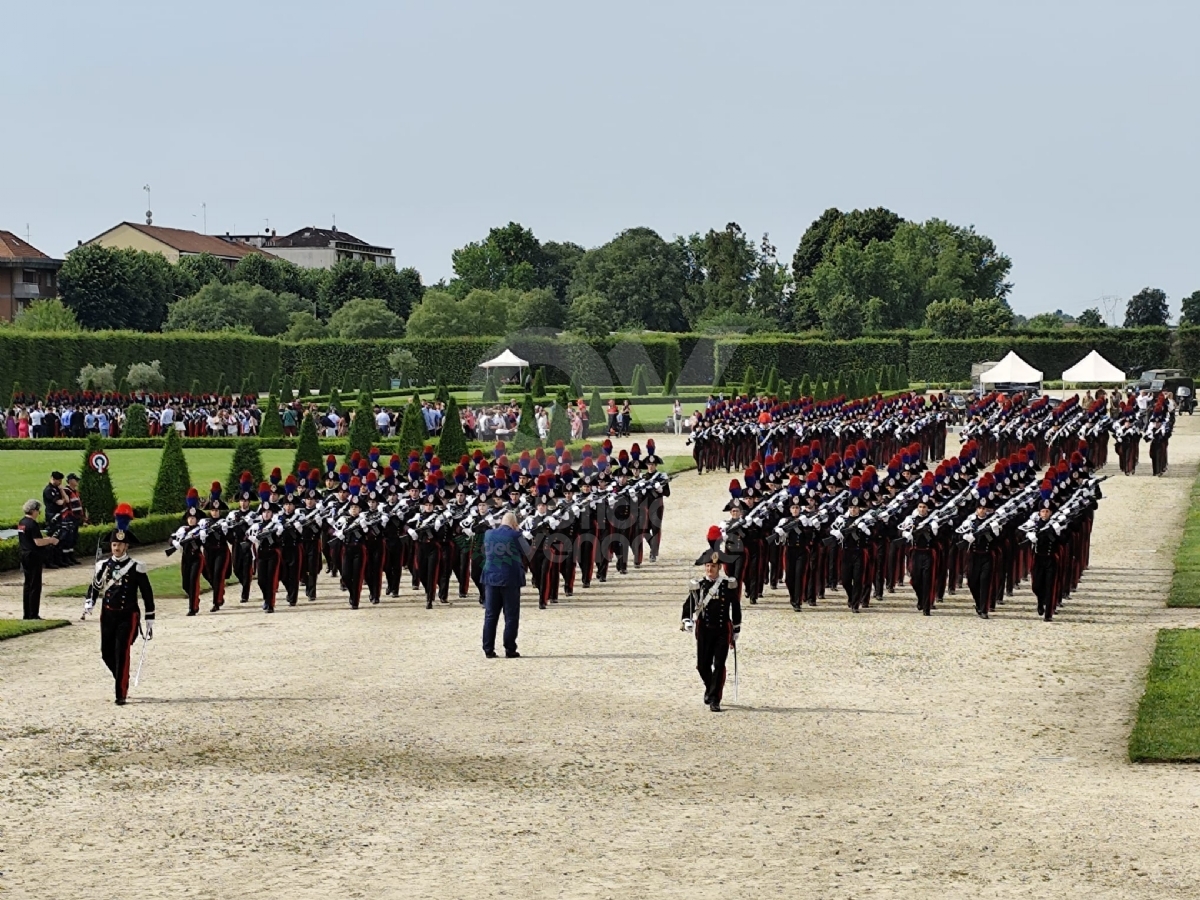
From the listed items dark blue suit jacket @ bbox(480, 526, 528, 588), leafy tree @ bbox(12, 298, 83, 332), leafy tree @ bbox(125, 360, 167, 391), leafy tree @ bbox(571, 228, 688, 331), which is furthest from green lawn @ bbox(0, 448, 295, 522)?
leafy tree @ bbox(571, 228, 688, 331)

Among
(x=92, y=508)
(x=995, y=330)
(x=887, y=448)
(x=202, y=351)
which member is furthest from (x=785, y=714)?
(x=995, y=330)

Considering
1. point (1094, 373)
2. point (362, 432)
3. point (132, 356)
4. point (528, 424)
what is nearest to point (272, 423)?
point (528, 424)

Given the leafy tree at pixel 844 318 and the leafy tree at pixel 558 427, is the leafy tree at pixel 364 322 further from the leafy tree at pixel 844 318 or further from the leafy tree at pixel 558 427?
the leafy tree at pixel 558 427

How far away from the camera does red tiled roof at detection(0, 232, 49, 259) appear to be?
120 meters

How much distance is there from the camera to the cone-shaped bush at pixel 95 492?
1252 inches

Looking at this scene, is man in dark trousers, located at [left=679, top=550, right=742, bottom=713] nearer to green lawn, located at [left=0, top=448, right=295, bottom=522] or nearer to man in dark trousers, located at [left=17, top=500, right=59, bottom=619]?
man in dark trousers, located at [left=17, top=500, right=59, bottom=619]

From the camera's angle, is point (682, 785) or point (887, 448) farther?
point (887, 448)

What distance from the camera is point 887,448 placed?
44.3 meters

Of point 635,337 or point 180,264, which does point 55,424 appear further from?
point 180,264

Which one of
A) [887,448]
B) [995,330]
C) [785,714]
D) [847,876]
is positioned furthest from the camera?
[995,330]

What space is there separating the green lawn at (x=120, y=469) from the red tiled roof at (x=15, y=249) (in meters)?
72.7

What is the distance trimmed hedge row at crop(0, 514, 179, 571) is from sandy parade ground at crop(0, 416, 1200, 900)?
6896mm

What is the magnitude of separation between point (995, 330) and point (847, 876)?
9704 centimetres

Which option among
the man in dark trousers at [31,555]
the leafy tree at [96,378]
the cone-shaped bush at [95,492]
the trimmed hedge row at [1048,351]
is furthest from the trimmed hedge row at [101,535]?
the trimmed hedge row at [1048,351]
